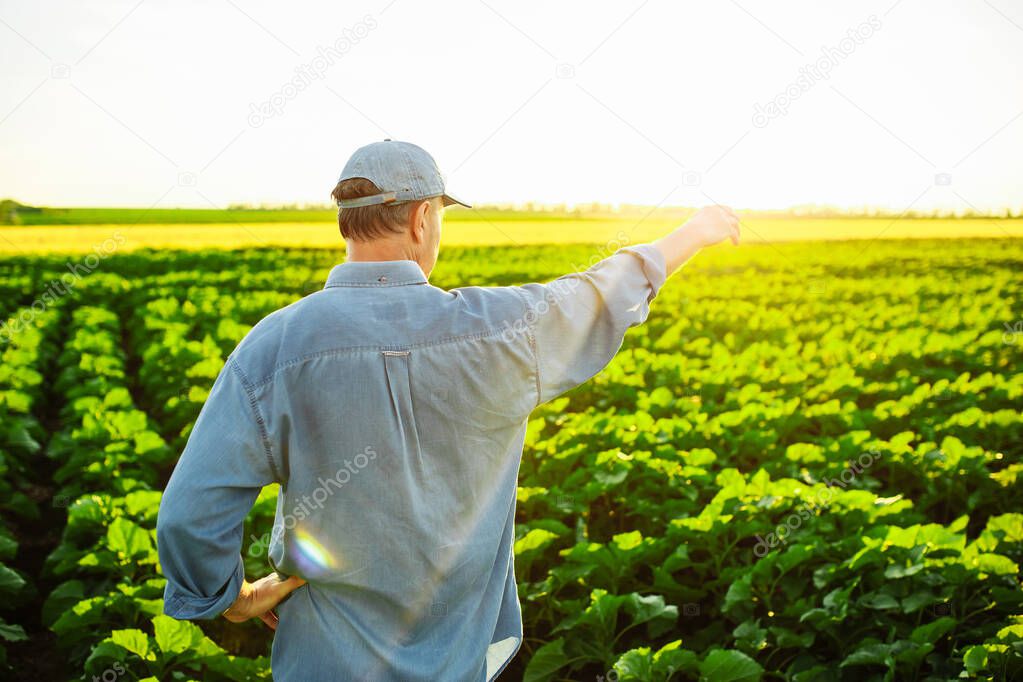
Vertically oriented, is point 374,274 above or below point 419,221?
below

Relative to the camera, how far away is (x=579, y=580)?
12.4ft

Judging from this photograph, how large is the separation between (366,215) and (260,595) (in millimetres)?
790

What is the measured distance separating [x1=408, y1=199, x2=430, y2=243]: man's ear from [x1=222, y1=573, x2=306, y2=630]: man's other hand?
732 millimetres

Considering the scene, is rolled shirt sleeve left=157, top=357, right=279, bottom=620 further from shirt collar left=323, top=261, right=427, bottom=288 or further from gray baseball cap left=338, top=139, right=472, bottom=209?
gray baseball cap left=338, top=139, right=472, bottom=209

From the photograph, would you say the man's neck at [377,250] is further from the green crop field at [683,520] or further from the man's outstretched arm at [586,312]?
the green crop field at [683,520]

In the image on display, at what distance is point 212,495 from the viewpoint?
1.44m

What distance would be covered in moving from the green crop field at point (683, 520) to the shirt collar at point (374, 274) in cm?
196

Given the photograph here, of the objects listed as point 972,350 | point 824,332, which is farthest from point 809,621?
point 824,332

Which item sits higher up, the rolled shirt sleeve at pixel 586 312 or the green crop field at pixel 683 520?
the rolled shirt sleeve at pixel 586 312

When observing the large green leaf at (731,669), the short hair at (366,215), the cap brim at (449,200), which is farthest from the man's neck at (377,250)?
the large green leaf at (731,669)

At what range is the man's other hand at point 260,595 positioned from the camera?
64.2 inches

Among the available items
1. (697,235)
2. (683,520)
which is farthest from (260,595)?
(683,520)

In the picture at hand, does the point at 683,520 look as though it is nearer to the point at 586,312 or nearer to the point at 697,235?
the point at 697,235

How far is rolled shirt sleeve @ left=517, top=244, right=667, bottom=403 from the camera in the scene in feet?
5.22
